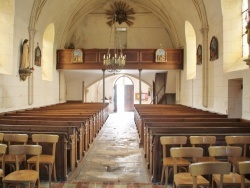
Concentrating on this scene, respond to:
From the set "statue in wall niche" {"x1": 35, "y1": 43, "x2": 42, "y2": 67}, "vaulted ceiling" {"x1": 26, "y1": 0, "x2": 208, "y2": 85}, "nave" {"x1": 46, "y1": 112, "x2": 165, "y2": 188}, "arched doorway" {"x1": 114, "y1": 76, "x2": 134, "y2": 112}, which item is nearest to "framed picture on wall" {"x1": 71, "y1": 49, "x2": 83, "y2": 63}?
"vaulted ceiling" {"x1": 26, "y1": 0, "x2": 208, "y2": 85}

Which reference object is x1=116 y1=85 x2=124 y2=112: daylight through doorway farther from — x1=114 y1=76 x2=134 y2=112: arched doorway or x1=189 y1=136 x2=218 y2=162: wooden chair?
x1=189 y1=136 x2=218 y2=162: wooden chair

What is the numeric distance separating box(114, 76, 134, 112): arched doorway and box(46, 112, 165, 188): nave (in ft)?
60.1

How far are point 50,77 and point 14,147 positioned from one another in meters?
11.5

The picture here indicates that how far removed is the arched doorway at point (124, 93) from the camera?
2881cm

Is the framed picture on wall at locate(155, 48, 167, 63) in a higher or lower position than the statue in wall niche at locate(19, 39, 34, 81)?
higher

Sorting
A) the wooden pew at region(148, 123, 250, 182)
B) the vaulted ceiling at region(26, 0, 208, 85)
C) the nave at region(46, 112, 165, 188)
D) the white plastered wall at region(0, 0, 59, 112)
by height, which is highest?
the vaulted ceiling at region(26, 0, 208, 85)

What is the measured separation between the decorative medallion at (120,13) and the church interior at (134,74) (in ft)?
0.22

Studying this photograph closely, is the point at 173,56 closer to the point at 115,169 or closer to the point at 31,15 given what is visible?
the point at 31,15

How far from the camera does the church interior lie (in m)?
5.95

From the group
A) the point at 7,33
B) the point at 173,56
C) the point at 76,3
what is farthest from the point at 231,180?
the point at 76,3

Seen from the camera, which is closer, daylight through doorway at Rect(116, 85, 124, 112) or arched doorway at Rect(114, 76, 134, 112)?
arched doorway at Rect(114, 76, 134, 112)

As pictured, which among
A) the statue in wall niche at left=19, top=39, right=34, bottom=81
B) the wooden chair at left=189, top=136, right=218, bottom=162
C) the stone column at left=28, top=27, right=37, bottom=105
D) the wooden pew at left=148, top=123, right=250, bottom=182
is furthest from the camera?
the stone column at left=28, top=27, right=37, bottom=105

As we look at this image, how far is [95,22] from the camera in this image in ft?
62.4

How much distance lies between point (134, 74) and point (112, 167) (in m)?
13.9
